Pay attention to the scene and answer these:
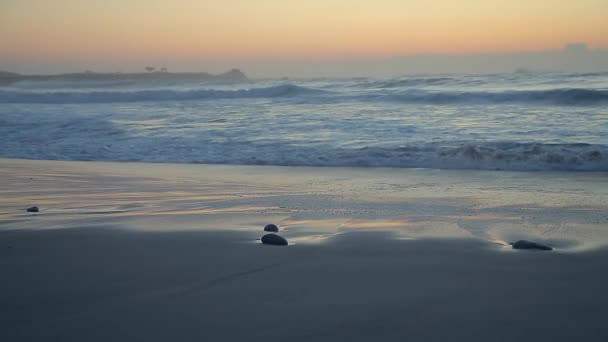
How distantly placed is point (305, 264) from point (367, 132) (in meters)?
8.47

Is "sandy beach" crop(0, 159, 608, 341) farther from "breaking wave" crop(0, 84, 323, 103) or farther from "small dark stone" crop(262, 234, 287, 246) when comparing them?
"breaking wave" crop(0, 84, 323, 103)

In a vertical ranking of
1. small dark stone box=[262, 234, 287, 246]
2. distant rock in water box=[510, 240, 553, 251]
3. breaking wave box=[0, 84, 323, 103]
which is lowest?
distant rock in water box=[510, 240, 553, 251]

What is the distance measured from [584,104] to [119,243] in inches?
582

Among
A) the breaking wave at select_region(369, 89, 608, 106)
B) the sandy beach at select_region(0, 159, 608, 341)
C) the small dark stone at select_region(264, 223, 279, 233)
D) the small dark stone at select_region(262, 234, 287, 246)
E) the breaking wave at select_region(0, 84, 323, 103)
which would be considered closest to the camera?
the sandy beach at select_region(0, 159, 608, 341)

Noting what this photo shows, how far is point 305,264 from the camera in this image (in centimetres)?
353

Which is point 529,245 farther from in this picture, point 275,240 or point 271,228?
point 271,228

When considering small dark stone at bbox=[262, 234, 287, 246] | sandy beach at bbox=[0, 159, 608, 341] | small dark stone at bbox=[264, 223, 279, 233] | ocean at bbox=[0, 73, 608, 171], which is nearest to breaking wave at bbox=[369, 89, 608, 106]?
ocean at bbox=[0, 73, 608, 171]

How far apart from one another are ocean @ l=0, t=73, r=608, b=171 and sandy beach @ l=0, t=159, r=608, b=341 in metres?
2.31

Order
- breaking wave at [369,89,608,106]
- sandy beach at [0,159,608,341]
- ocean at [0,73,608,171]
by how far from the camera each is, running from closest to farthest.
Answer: sandy beach at [0,159,608,341], ocean at [0,73,608,171], breaking wave at [369,89,608,106]

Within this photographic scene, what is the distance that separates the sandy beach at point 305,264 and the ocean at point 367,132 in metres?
2.31

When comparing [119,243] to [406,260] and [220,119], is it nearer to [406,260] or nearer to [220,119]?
[406,260]

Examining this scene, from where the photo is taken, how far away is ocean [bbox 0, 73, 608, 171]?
9.12 meters

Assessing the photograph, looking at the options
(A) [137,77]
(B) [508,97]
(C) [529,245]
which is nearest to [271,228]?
(C) [529,245]

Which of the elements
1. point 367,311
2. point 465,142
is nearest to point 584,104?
point 465,142
